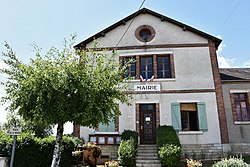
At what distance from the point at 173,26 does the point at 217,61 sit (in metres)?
3.56

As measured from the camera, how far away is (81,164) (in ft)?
33.3

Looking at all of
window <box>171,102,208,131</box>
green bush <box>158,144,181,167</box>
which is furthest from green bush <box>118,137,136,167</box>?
window <box>171,102,208,131</box>

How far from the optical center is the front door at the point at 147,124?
1261 cm

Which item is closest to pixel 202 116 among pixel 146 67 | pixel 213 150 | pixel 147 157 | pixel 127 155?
pixel 213 150

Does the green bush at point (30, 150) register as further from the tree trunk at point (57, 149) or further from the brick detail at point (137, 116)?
the brick detail at point (137, 116)

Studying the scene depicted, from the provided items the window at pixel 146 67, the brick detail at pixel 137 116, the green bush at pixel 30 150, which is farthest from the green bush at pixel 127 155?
the window at pixel 146 67

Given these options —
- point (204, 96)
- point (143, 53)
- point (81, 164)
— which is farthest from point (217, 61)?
point (81, 164)

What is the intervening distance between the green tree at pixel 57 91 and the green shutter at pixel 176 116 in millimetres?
5787

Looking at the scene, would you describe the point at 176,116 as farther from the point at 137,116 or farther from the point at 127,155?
the point at 127,155

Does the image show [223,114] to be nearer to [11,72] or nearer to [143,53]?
[143,53]

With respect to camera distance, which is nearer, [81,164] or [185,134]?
[81,164]

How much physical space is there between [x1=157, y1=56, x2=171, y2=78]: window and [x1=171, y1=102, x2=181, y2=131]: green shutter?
193 centimetres

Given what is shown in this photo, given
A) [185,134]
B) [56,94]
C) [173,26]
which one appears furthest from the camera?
[173,26]

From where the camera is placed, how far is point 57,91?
7.25m
